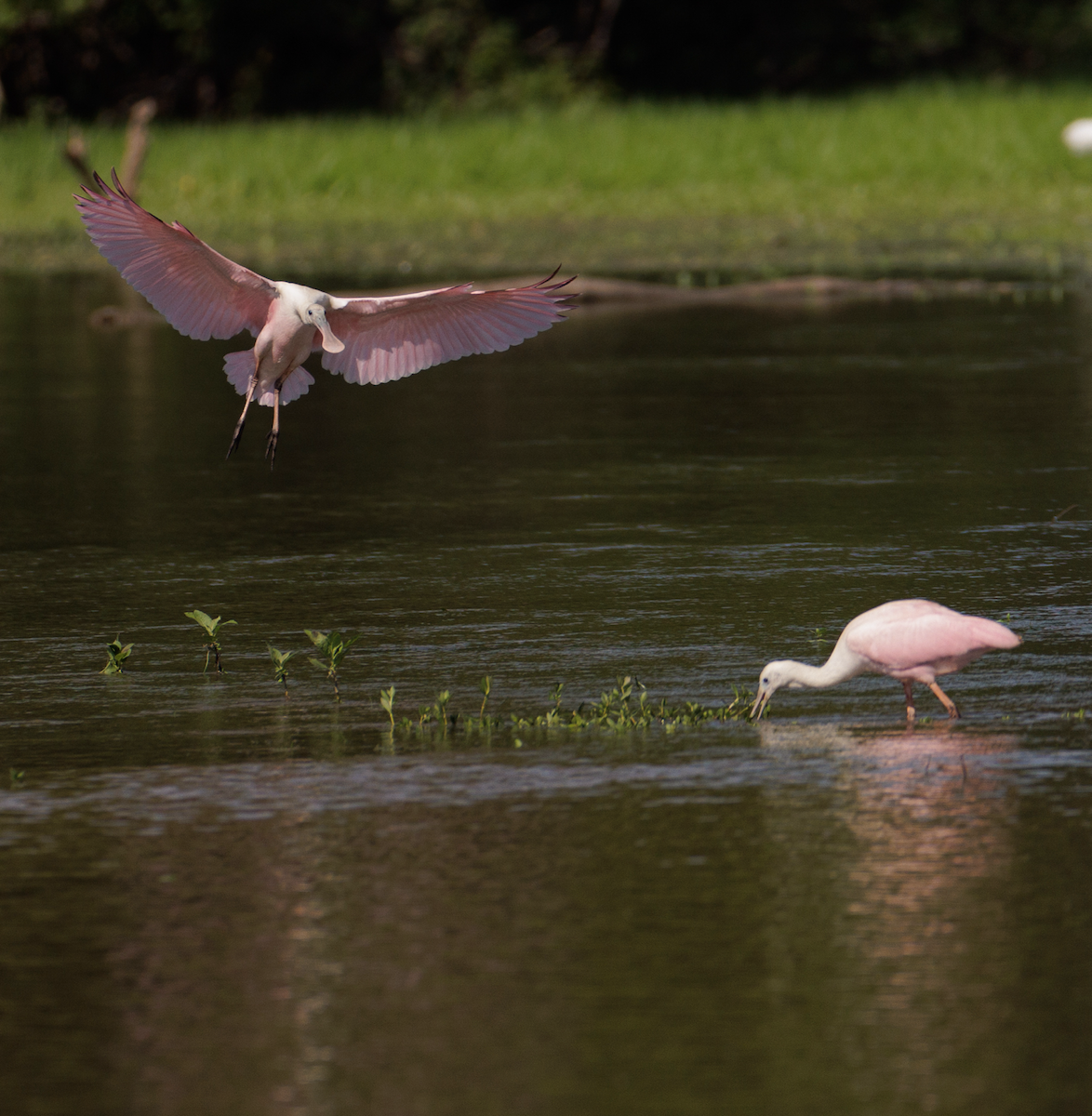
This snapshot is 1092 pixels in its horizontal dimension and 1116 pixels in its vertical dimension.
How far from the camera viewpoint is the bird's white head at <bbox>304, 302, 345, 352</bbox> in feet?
23.9

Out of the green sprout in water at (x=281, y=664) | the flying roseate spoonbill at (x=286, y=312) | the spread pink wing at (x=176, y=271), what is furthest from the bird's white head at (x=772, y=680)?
the spread pink wing at (x=176, y=271)

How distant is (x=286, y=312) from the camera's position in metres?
7.40

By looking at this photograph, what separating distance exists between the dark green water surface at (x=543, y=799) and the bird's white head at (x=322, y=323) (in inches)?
32.5

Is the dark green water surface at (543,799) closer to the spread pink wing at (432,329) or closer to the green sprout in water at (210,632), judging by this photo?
the green sprout in water at (210,632)

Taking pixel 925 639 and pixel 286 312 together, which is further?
pixel 286 312

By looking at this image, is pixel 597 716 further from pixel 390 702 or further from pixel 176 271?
pixel 176 271

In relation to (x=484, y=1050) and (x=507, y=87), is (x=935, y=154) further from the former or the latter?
(x=484, y=1050)

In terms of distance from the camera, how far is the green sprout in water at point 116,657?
634 cm

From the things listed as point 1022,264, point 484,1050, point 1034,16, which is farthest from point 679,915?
point 1034,16

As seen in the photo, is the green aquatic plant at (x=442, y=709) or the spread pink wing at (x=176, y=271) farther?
the spread pink wing at (x=176, y=271)

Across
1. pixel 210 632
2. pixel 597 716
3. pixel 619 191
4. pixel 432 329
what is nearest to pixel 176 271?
pixel 432 329

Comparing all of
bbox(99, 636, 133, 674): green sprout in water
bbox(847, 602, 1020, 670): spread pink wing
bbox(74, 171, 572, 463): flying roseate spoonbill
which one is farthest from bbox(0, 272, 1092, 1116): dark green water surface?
bbox(74, 171, 572, 463): flying roseate spoonbill

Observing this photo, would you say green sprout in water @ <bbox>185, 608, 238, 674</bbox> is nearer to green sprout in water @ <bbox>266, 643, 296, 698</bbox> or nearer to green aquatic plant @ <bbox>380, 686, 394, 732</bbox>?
green sprout in water @ <bbox>266, 643, 296, 698</bbox>

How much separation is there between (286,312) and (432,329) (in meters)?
0.69
